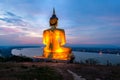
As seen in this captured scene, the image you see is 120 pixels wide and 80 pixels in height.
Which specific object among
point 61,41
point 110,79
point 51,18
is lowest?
point 110,79

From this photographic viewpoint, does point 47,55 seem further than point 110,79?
Yes

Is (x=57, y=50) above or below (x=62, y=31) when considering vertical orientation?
below

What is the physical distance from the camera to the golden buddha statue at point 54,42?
107ft

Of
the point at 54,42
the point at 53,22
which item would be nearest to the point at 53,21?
the point at 53,22

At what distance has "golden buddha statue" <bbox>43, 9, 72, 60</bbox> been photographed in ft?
107

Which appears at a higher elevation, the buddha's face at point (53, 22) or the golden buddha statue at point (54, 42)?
the buddha's face at point (53, 22)

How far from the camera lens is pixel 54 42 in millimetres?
33562

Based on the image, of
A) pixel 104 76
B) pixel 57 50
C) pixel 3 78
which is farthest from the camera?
pixel 57 50

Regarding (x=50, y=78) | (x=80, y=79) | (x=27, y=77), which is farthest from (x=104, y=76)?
(x=27, y=77)

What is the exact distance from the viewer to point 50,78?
45.1 feet

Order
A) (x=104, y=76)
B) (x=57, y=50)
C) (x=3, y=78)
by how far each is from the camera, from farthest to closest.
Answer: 1. (x=57, y=50)
2. (x=104, y=76)
3. (x=3, y=78)

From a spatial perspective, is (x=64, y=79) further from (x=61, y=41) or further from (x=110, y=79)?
(x=61, y=41)

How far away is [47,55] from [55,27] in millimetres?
3860

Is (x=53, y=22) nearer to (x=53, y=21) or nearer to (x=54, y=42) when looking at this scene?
(x=53, y=21)
